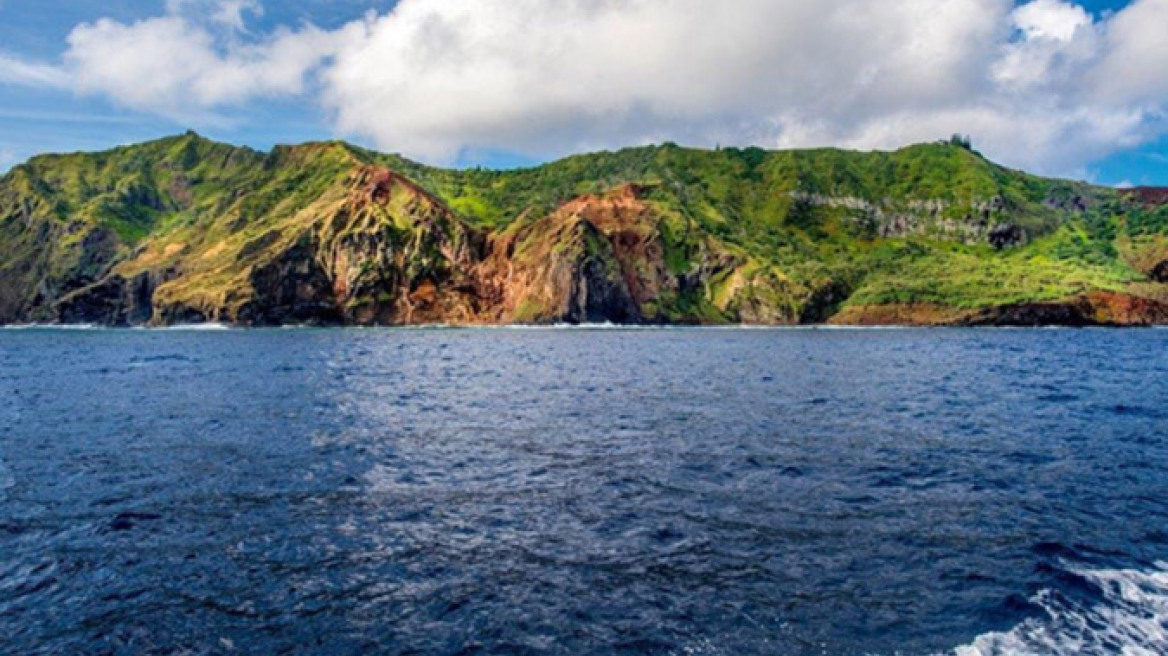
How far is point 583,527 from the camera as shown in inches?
835

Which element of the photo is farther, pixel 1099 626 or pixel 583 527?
pixel 583 527

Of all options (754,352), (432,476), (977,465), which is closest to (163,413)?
(432,476)

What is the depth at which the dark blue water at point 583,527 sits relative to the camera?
14.8 m

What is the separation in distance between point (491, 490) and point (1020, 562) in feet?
51.0

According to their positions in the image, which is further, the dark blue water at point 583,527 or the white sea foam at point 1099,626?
the dark blue water at point 583,527

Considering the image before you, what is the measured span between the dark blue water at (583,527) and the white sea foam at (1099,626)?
77 mm

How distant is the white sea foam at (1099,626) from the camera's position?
46.4ft

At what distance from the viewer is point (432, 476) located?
2730 centimetres

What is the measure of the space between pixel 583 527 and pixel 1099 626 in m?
12.2

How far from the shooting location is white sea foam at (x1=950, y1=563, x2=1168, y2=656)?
1413 cm

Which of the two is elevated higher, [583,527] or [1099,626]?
[1099,626]

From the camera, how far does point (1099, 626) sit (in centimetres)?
1520

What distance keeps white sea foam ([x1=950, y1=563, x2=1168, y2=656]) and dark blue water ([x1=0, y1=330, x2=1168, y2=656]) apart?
77mm

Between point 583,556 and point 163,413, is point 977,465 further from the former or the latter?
point 163,413
